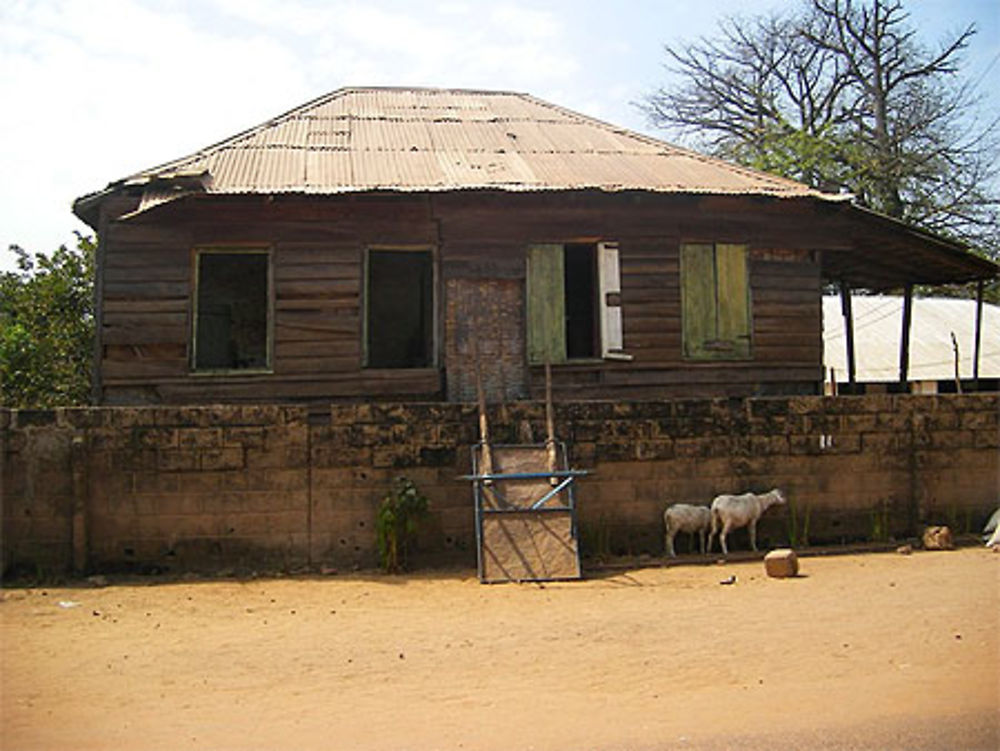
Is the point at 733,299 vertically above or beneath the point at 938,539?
above

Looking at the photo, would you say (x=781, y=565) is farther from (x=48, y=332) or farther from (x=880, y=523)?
(x=48, y=332)

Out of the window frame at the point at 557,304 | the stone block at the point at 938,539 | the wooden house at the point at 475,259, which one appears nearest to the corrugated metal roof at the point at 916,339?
the wooden house at the point at 475,259

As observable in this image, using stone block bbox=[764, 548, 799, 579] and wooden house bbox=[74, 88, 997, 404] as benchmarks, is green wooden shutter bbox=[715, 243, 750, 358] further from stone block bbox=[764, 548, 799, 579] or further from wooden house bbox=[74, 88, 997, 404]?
stone block bbox=[764, 548, 799, 579]

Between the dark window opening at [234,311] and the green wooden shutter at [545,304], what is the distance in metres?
5.08

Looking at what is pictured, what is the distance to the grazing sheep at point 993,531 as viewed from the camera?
8.30 metres

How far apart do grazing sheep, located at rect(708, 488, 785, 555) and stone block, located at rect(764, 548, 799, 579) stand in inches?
30.7

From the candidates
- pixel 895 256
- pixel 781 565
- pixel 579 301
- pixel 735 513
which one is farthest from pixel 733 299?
pixel 781 565

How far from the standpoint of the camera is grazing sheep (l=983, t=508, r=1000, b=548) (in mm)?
8305

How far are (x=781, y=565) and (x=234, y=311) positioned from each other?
34.5 ft

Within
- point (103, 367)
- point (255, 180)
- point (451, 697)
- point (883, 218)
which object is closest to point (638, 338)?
point (883, 218)

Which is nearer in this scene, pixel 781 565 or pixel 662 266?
pixel 781 565

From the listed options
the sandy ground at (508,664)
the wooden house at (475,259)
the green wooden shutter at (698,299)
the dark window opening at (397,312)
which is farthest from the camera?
the dark window opening at (397,312)

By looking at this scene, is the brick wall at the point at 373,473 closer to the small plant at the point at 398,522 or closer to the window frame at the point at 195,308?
the small plant at the point at 398,522

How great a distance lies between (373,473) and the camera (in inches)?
299
